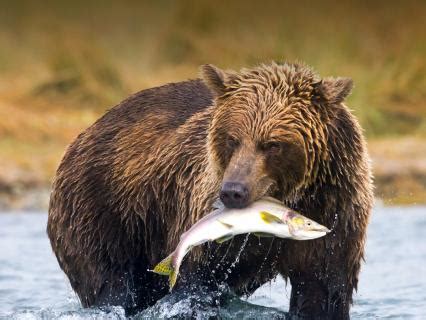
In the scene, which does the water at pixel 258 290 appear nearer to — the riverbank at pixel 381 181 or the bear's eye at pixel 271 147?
the riverbank at pixel 381 181

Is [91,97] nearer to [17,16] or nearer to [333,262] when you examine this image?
[17,16]

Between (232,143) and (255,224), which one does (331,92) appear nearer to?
(232,143)

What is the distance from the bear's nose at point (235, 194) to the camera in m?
6.09

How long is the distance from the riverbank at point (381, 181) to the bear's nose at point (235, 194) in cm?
1100

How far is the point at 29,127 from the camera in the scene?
2006cm

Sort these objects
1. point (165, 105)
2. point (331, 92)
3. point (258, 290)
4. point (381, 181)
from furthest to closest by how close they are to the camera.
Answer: point (381, 181), point (258, 290), point (165, 105), point (331, 92)

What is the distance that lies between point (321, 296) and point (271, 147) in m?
1.18

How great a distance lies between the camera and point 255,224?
618 centimetres

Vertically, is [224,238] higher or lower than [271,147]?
lower

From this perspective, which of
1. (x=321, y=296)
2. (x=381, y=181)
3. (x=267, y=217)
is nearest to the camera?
(x=267, y=217)

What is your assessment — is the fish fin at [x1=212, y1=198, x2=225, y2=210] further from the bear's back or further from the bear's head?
the bear's back

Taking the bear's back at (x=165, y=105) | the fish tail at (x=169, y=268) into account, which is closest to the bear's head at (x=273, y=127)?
the fish tail at (x=169, y=268)

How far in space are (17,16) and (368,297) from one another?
1651 cm

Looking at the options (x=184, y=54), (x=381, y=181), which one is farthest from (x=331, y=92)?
(x=184, y=54)
